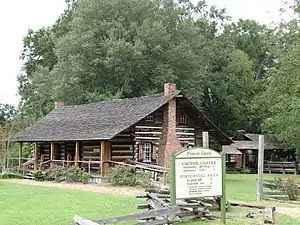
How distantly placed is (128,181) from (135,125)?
4.77 metres

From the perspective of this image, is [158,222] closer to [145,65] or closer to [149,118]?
[149,118]

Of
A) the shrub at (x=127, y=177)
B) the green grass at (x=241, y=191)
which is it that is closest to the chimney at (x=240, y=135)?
the green grass at (x=241, y=191)

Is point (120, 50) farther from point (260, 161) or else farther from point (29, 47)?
point (260, 161)

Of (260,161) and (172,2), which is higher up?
(172,2)

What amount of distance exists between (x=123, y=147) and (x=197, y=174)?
1900 centimetres

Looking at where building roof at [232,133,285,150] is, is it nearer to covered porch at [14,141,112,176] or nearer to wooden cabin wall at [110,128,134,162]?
covered porch at [14,141,112,176]

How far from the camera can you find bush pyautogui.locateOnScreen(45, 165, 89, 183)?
31.4 m

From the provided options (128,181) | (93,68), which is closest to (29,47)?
(93,68)

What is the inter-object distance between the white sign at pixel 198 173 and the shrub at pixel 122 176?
14474 millimetres

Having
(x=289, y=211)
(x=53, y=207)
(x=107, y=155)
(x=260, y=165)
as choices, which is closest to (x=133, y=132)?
(x=107, y=155)

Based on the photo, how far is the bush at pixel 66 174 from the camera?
3139 centimetres

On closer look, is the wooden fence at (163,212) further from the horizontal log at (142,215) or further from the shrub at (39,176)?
the shrub at (39,176)

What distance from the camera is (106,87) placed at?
50.5 m

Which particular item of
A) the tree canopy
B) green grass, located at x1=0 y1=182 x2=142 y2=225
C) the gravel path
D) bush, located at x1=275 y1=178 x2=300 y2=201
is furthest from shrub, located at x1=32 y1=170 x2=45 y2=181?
the gravel path
